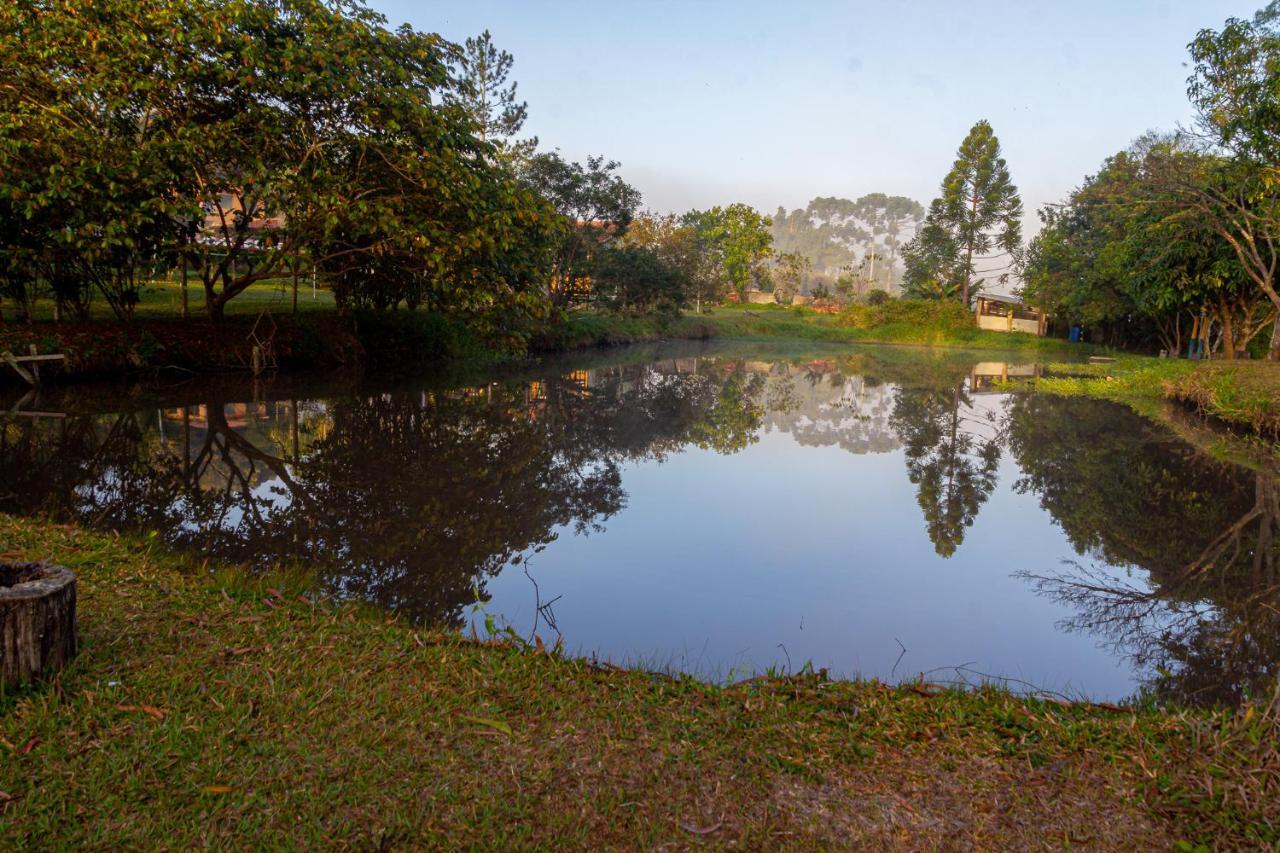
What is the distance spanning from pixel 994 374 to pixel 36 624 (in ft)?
83.5

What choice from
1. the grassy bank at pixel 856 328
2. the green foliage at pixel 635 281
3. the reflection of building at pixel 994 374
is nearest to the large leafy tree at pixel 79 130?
the reflection of building at pixel 994 374

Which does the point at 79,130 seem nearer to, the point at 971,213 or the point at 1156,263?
the point at 1156,263

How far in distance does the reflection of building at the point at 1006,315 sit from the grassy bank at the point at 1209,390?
21339mm

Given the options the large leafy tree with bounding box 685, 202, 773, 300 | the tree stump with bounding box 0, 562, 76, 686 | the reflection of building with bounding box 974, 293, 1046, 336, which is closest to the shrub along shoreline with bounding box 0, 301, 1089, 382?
the reflection of building with bounding box 974, 293, 1046, 336

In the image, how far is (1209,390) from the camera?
14.2m

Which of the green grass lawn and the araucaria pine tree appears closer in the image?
the green grass lawn

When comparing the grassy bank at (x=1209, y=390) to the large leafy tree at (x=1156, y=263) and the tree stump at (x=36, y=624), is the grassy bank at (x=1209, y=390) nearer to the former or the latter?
the large leafy tree at (x=1156, y=263)

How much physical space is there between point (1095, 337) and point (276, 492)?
130 ft

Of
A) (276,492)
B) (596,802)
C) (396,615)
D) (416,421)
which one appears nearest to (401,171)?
(416,421)

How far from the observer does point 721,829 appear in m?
2.46

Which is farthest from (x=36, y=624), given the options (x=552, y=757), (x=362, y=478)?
(x=362, y=478)

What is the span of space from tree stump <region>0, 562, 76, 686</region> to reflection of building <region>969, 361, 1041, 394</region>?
19.3m

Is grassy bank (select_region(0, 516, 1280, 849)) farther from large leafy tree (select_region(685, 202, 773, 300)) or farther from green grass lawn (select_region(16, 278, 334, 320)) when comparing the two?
large leafy tree (select_region(685, 202, 773, 300))

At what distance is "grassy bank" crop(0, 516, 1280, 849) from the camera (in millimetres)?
2434
